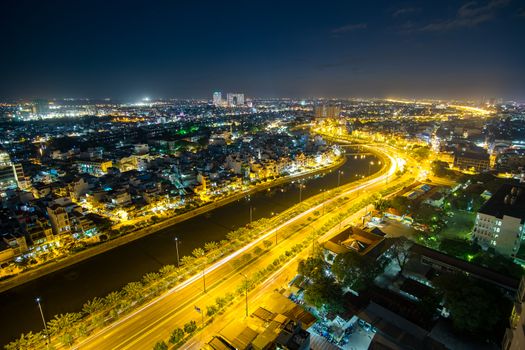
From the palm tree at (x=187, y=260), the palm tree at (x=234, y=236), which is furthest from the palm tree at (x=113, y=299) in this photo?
the palm tree at (x=234, y=236)

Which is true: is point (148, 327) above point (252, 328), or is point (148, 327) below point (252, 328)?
below

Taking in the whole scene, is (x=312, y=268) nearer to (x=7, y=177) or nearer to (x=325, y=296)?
(x=325, y=296)

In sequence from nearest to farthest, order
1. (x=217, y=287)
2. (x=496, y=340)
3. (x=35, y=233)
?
(x=496, y=340) → (x=217, y=287) → (x=35, y=233)

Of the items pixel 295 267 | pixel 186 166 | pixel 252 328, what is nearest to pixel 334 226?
pixel 295 267

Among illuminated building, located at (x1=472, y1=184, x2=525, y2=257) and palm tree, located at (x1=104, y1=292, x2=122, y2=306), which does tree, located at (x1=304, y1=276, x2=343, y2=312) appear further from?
illuminated building, located at (x1=472, y1=184, x2=525, y2=257)

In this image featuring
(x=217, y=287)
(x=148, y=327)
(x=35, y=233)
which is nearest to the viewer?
(x=148, y=327)

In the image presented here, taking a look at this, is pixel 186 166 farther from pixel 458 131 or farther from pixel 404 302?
pixel 458 131

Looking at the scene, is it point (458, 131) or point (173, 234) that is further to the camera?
point (458, 131)
